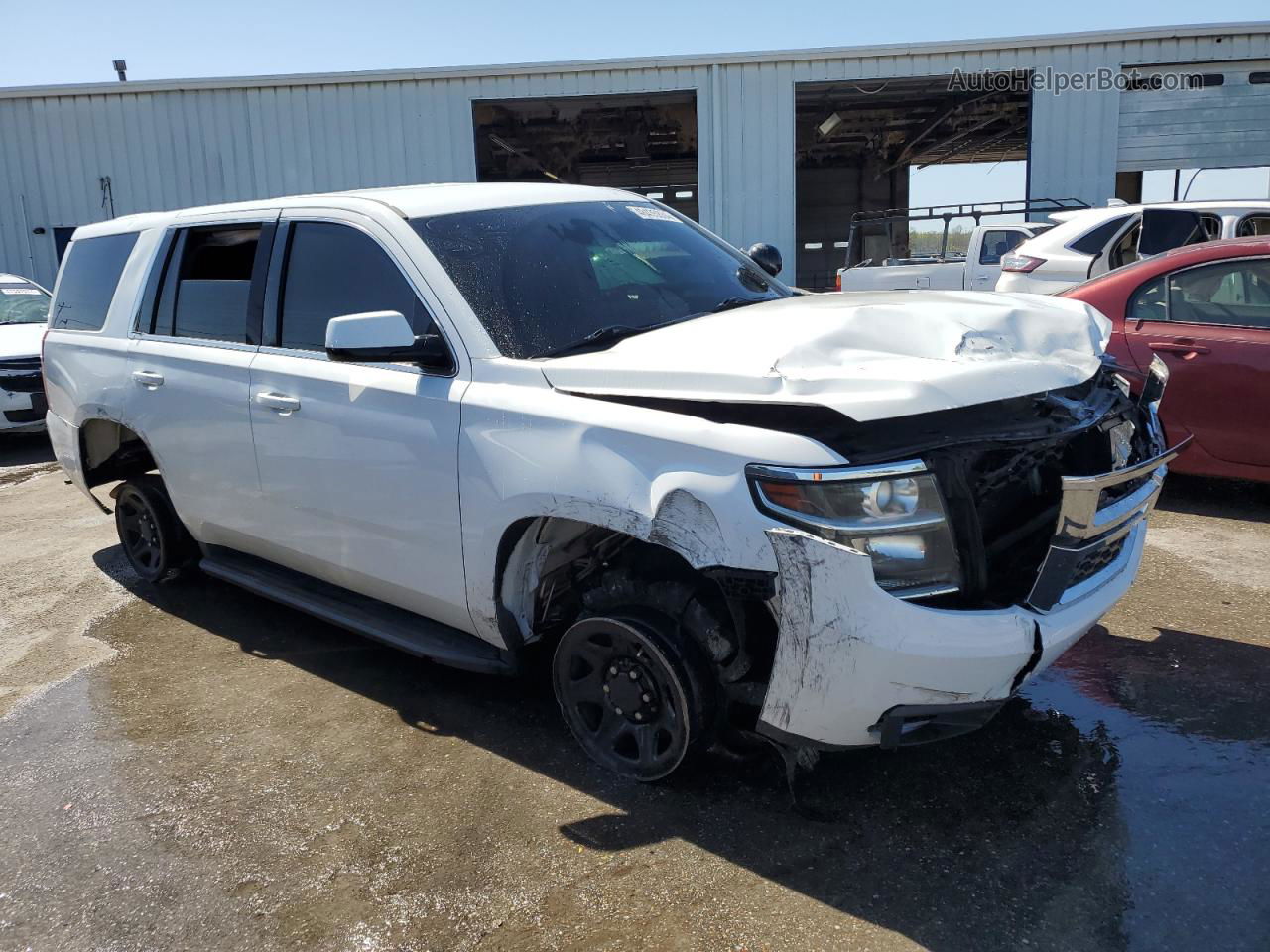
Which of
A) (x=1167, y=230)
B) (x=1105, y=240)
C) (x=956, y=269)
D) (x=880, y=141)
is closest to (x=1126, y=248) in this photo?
(x=1105, y=240)

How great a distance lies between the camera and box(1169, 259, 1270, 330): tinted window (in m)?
5.55

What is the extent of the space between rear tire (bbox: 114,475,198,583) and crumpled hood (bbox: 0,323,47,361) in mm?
4997

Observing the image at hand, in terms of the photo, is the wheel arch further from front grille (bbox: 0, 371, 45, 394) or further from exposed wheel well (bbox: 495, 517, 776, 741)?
front grille (bbox: 0, 371, 45, 394)

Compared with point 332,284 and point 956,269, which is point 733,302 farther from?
point 956,269

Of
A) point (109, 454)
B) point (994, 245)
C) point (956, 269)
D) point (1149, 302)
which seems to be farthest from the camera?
point (956, 269)

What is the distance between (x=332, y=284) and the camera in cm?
371

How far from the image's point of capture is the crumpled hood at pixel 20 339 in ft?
30.6

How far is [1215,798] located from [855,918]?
4.00 ft

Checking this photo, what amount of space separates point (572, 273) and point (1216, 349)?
158 inches

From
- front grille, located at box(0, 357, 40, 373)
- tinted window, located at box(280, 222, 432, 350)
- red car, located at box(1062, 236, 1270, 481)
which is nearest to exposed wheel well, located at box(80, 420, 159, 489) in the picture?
tinted window, located at box(280, 222, 432, 350)

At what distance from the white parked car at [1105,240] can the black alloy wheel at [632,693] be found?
7.60m

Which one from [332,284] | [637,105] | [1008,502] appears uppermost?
[637,105]

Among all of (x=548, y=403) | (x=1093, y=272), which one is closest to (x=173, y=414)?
(x=548, y=403)

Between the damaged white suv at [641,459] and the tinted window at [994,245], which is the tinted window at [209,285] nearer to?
the damaged white suv at [641,459]
